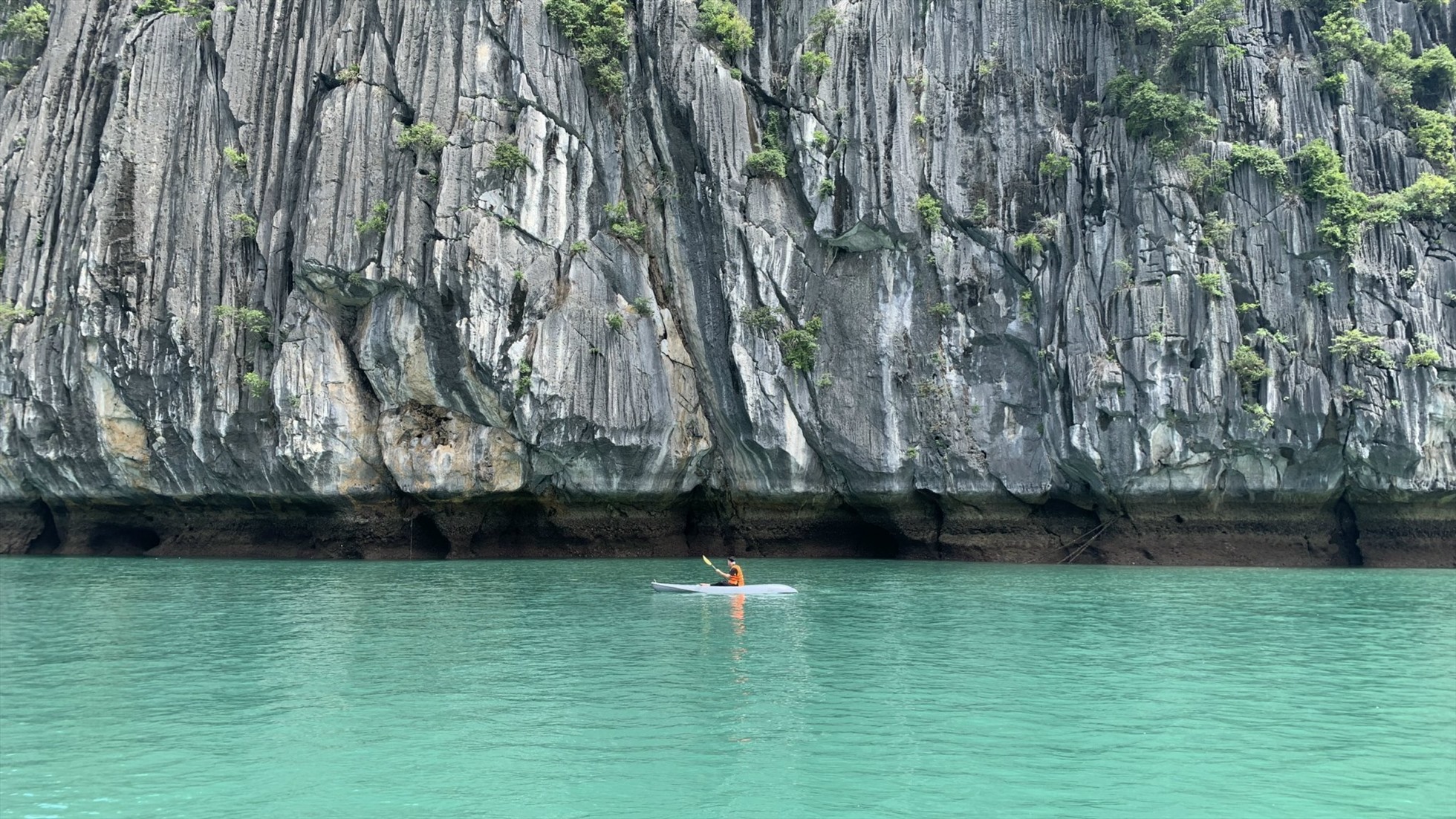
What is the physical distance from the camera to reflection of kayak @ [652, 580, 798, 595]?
65.7 ft

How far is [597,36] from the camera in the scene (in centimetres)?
2881

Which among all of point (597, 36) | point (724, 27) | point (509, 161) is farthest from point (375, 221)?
point (724, 27)

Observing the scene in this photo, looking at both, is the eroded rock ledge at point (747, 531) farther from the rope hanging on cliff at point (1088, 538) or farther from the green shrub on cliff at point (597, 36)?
the green shrub on cliff at point (597, 36)

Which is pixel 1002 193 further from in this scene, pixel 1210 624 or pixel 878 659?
pixel 878 659

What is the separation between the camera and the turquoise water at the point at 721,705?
8.09 metres

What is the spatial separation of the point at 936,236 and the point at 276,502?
19.9m

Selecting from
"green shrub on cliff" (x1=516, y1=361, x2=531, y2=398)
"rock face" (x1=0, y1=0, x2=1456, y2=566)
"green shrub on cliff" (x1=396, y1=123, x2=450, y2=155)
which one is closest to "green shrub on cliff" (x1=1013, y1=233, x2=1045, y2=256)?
"rock face" (x1=0, y1=0, x2=1456, y2=566)

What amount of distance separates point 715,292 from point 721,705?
18832 millimetres

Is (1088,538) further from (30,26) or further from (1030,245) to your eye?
(30,26)

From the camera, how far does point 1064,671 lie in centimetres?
1279

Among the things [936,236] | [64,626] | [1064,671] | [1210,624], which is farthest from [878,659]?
[936,236]

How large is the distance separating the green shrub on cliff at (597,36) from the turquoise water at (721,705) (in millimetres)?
15328

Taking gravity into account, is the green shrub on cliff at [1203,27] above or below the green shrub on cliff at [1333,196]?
above

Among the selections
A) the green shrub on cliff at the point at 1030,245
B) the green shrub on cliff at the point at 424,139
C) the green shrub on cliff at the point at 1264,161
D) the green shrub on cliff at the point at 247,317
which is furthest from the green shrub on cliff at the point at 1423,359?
the green shrub on cliff at the point at 247,317
